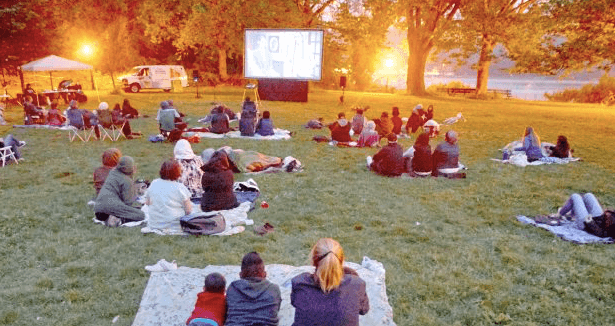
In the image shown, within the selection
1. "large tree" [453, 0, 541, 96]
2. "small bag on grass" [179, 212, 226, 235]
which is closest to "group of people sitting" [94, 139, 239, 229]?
"small bag on grass" [179, 212, 226, 235]

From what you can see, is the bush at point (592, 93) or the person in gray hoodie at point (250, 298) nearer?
the person in gray hoodie at point (250, 298)

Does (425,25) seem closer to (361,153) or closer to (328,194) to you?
(361,153)

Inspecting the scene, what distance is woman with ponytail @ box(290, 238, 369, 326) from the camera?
3.52 metres

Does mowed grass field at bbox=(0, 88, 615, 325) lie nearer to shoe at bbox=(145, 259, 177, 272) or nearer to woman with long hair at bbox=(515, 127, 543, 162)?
shoe at bbox=(145, 259, 177, 272)

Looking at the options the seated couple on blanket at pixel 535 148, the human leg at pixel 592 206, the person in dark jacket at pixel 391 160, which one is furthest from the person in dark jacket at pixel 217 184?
the seated couple on blanket at pixel 535 148

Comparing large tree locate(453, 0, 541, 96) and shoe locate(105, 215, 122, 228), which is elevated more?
large tree locate(453, 0, 541, 96)

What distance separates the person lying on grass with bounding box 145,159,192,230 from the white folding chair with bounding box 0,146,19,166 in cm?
645

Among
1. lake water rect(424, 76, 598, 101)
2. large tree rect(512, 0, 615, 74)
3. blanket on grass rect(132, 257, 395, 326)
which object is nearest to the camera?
blanket on grass rect(132, 257, 395, 326)

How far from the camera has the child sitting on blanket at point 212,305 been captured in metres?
3.91

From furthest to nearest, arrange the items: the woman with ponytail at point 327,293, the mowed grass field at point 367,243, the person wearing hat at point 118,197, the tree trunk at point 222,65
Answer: the tree trunk at point 222,65
the person wearing hat at point 118,197
the mowed grass field at point 367,243
the woman with ponytail at point 327,293

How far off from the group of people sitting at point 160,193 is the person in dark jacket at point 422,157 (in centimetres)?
466

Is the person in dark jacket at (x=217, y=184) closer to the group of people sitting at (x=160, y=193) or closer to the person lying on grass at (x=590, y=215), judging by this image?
the group of people sitting at (x=160, y=193)

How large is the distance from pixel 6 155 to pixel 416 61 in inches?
1292

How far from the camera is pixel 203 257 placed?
6.10 m
